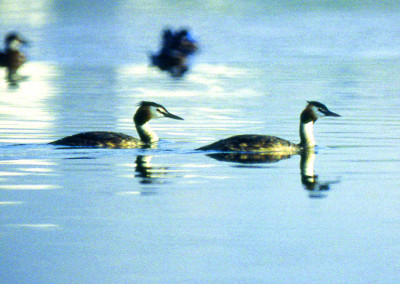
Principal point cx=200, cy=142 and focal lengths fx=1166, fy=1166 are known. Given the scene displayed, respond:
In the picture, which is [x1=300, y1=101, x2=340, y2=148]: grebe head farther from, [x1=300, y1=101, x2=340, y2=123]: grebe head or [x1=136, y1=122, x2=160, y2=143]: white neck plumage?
[x1=136, y1=122, x2=160, y2=143]: white neck plumage

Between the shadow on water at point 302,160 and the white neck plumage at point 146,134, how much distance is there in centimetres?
246

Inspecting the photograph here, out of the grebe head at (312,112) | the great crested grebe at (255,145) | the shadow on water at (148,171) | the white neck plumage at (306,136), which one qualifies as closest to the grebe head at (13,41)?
the grebe head at (312,112)

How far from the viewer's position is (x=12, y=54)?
5381 cm

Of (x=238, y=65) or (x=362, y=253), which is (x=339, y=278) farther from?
(x=238, y=65)

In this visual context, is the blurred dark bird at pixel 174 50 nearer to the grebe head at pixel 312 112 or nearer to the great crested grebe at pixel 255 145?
the grebe head at pixel 312 112

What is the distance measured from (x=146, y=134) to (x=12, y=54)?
33.2 m

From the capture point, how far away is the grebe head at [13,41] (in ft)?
166

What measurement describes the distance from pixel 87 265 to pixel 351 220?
138 inches

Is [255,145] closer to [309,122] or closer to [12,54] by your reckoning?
[309,122]

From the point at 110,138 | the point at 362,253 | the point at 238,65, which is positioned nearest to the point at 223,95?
the point at 110,138

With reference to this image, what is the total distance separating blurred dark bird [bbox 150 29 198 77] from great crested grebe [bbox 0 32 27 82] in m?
6.24

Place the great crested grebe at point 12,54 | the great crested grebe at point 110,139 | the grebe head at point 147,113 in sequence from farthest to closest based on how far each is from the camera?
the great crested grebe at point 12,54 < the grebe head at point 147,113 < the great crested grebe at point 110,139

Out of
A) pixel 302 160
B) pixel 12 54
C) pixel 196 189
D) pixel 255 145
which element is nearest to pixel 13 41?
pixel 12 54

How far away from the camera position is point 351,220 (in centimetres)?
1325
